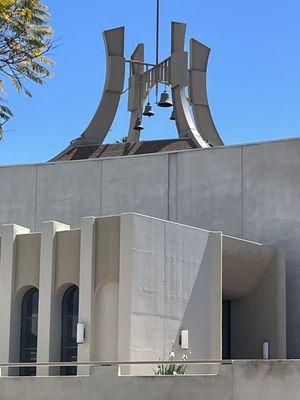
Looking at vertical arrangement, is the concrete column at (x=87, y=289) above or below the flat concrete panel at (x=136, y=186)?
below

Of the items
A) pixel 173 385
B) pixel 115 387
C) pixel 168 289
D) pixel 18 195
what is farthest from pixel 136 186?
pixel 173 385

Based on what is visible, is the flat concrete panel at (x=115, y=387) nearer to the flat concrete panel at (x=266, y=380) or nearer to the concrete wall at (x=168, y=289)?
the flat concrete panel at (x=266, y=380)

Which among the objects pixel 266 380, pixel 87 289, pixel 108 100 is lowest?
pixel 266 380

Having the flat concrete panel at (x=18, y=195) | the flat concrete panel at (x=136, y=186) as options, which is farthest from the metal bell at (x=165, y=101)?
the flat concrete panel at (x=18, y=195)

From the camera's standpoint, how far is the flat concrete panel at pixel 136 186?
35938 mm

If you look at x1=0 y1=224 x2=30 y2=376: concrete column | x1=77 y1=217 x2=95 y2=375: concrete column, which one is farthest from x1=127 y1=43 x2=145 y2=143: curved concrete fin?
x1=77 y1=217 x2=95 y2=375: concrete column

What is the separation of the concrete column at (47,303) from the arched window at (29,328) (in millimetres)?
666

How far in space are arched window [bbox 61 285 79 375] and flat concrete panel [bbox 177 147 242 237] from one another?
8422 millimetres

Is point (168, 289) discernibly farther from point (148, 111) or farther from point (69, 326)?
point (148, 111)

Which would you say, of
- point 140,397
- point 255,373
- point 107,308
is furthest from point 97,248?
point 255,373

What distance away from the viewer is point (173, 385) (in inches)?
910

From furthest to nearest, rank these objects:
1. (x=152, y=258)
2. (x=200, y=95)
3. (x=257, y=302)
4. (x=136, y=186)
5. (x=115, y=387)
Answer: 1. (x=200, y=95)
2. (x=136, y=186)
3. (x=257, y=302)
4. (x=152, y=258)
5. (x=115, y=387)

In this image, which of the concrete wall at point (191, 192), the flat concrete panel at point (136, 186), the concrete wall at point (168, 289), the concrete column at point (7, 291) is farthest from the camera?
the flat concrete panel at point (136, 186)

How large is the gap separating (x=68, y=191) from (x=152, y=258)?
11632 millimetres
